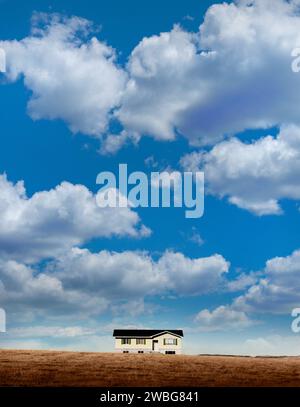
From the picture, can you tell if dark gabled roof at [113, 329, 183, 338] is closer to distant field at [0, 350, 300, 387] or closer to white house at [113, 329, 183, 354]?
white house at [113, 329, 183, 354]

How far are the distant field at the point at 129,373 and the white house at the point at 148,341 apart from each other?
152 ft

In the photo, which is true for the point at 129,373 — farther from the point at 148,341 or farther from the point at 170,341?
the point at 170,341

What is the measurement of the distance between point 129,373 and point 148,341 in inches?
2436

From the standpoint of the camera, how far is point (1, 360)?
62031 mm

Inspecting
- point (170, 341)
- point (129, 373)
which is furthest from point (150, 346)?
point (129, 373)

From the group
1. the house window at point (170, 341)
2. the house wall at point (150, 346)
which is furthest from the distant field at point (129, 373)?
the house window at point (170, 341)

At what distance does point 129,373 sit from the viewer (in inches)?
2099

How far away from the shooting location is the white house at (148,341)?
370 ft

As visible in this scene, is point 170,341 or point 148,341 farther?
point 170,341

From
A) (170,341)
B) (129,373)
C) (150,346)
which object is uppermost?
(170,341)

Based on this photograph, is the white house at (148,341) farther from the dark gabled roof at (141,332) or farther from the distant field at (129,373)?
the distant field at (129,373)
